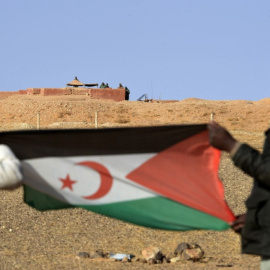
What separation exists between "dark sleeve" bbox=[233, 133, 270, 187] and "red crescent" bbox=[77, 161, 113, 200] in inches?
41.0

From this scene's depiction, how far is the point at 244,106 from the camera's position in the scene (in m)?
49.9

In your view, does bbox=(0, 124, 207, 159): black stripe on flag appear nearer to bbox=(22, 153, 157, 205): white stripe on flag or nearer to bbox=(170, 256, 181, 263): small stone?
bbox=(22, 153, 157, 205): white stripe on flag

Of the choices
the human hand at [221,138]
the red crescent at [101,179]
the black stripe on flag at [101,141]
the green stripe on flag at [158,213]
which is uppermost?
the human hand at [221,138]

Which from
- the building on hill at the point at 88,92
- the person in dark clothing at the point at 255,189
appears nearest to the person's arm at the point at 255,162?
the person in dark clothing at the point at 255,189

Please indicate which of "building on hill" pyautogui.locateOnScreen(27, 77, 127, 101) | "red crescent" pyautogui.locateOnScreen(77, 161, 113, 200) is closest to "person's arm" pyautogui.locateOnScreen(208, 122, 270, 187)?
"red crescent" pyautogui.locateOnScreen(77, 161, 113, 200)

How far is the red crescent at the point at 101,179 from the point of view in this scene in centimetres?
486

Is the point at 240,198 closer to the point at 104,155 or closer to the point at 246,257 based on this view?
the point at 246,257

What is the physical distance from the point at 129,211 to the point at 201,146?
1.95 ft

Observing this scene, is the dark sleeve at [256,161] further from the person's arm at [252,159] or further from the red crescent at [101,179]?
the red crescent at [101,179]

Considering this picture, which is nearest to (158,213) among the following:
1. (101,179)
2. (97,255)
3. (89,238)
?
(101,179)

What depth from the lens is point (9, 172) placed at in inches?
166

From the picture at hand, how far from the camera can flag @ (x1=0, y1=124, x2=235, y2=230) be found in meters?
4.81

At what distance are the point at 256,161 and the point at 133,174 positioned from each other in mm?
1072

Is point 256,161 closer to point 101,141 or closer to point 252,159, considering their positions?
point 252,159
